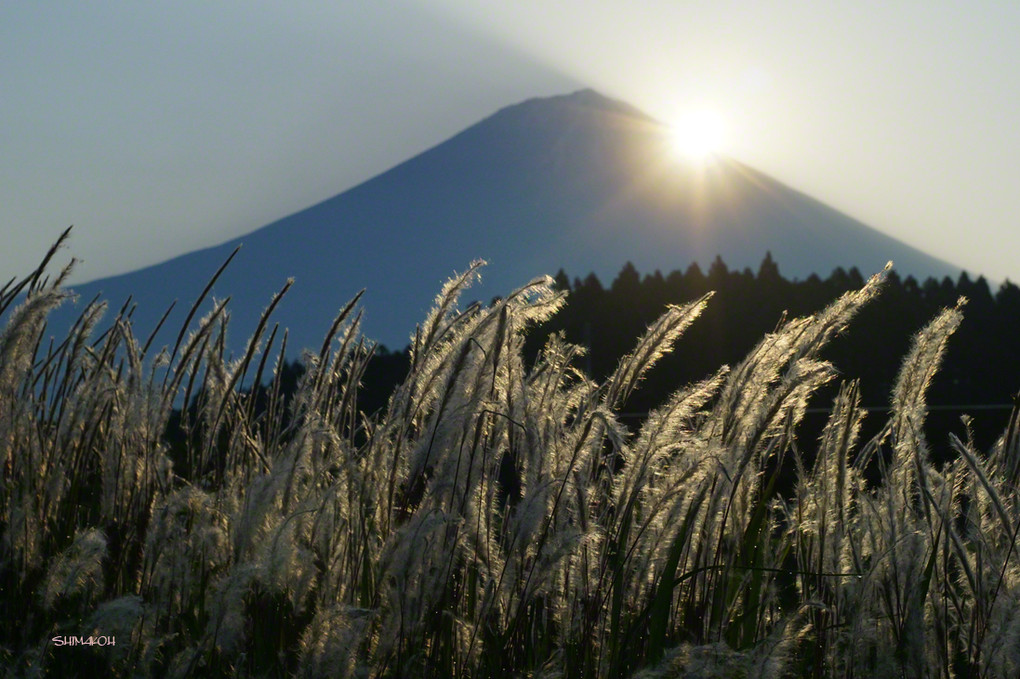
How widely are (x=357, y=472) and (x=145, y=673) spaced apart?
18.7 inches

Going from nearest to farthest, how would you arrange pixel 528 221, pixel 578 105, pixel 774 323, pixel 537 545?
pixel 537 545
pixel 774 323
pixel 528 221
pixel 578 105

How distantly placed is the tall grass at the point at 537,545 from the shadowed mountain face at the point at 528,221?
112 m

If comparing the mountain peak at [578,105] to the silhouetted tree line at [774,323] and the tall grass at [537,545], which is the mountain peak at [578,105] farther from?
the tall grass at [537,545]

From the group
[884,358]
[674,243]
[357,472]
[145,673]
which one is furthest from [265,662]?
[674,243]

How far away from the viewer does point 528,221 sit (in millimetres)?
139875

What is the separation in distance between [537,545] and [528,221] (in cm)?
13950

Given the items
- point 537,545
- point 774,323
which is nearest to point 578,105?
point 774,323

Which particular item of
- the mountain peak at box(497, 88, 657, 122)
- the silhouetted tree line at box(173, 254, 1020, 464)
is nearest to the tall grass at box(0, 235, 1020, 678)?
the silhouetted tree line at box(173, 254, 1020, 464)

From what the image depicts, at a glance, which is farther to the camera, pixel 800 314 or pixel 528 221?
pixel 528 221

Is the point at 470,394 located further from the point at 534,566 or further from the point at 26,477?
the point at 26,477

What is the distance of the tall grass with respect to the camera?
4.67ft

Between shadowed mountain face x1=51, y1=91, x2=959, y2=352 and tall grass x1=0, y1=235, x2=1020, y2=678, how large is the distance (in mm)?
112078

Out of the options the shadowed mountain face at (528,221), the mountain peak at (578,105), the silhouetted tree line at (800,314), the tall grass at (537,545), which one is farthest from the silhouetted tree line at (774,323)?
the mountain peak at (578,105)

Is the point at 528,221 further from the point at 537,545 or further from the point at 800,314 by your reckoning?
the point at 537,545
